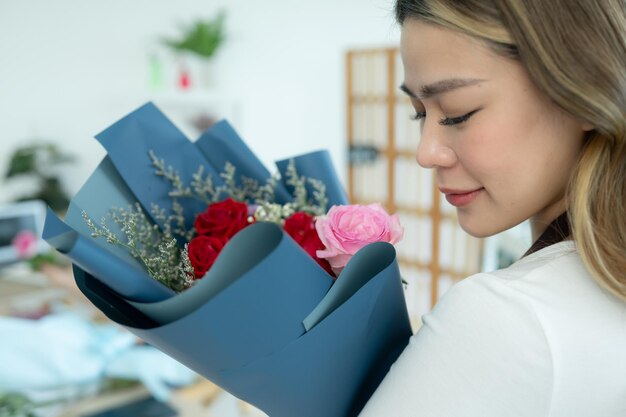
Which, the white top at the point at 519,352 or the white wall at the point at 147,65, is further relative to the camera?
the white wall at the point at 147,65

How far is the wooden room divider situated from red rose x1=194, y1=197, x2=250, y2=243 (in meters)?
3.55

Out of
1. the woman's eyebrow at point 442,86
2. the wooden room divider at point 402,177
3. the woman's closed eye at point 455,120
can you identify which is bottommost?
the wooden room divider at point 402,177

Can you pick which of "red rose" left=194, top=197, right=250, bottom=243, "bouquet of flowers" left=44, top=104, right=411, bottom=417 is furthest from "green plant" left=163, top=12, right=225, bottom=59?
"red rose" left=194, top=197, right=250, bottom=243

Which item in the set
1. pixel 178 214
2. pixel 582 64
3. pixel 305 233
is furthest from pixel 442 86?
pixel 178 214

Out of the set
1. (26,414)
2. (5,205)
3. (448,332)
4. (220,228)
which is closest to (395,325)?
(448,332)

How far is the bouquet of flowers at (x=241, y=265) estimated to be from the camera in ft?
1.87

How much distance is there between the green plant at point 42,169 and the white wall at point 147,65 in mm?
150

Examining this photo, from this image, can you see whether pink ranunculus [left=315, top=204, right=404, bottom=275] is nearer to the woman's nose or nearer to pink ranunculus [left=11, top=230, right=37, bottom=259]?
the woman's nose

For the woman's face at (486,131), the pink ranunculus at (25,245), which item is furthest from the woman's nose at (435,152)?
the pink ranunculus at (25,245)

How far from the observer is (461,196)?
30.6 inches

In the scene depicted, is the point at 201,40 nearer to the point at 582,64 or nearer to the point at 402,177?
the point at 402,177

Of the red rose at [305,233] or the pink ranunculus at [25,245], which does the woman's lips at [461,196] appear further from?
the pink ranunculus at [25,245]

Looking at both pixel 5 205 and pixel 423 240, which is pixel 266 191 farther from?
pixel 423 240

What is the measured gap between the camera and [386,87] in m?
4.51
